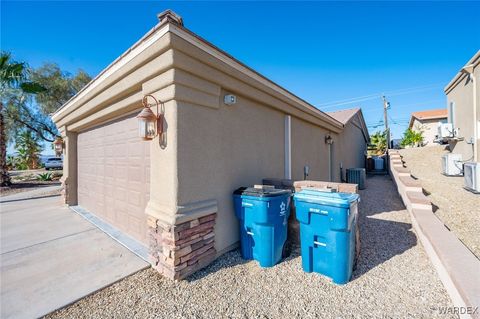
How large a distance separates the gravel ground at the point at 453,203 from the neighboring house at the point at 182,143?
3.80m

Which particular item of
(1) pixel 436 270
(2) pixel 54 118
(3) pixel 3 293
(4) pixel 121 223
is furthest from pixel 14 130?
(1) pixel 436 270

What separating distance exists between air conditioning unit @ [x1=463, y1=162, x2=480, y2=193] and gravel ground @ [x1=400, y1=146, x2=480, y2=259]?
0.68 ft

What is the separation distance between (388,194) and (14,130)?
92.8ft

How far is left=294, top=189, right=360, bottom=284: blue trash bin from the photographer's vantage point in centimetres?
288

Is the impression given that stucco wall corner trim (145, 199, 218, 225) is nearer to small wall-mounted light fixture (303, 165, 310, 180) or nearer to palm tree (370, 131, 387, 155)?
small wall-mounted light fixture (303, 165, 310, 180)

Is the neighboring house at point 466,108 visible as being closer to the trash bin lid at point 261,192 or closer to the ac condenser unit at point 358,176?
the ac condenser unit at point 358,176

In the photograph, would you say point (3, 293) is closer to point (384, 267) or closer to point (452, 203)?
point (384, 267)

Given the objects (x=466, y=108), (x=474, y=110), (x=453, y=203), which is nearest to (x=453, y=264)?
(x=453, y=203)

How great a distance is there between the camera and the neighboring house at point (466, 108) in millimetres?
8664

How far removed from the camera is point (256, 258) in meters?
3.58

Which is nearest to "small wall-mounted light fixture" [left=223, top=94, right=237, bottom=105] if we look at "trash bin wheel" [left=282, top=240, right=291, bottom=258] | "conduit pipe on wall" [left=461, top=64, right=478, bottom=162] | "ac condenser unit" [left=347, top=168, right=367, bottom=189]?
"trash bin wheel" [left=282, top=240, right=291, bottom=258]

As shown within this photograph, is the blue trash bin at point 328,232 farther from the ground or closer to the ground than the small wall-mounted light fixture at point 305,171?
closer to the ground

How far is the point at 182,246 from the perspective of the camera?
3117 mm

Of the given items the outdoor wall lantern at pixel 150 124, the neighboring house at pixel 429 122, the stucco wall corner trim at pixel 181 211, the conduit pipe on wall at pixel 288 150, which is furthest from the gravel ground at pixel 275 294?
the neighboring house at pixel 429 122
